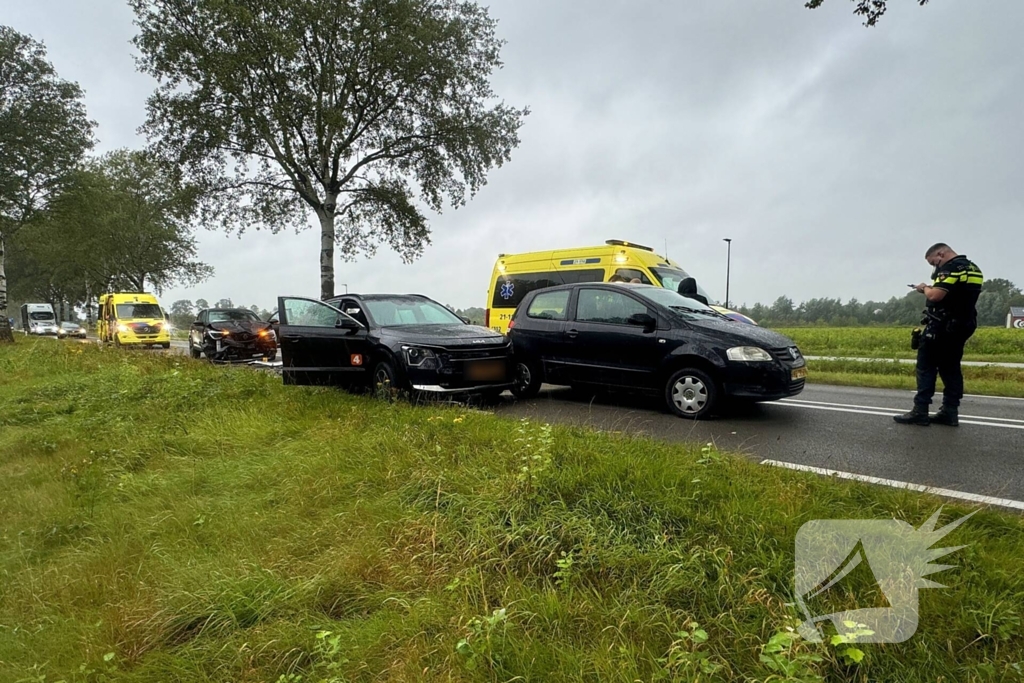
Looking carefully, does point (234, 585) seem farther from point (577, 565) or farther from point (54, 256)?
point (54, 256)

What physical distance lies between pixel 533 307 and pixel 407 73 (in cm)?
1306

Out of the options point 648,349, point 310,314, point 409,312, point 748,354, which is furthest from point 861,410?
point 310,314

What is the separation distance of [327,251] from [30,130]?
1292 centimetres

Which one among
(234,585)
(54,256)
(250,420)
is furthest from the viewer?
(54,256)

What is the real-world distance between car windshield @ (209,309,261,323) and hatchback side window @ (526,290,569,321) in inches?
402

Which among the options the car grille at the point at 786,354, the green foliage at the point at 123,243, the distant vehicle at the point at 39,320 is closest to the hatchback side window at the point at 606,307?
the car grille at the point at 786,354

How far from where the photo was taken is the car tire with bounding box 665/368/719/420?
5.71 meters

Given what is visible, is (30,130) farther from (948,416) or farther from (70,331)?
(948,416)

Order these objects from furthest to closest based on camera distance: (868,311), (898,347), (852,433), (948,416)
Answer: (868,311)
(898,347)
(948,416)
(852,433)

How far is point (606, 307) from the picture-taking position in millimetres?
6766

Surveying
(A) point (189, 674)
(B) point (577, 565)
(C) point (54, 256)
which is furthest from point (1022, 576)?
(C) point (54, 256)

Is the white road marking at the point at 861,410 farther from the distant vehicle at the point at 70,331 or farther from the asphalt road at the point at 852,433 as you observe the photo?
the distant vehicle at the point at 70,331

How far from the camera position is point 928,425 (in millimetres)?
5453

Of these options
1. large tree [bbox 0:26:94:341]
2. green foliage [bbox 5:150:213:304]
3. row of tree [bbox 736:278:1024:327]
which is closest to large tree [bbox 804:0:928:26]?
large tree [bbox 0:26:94:341]
